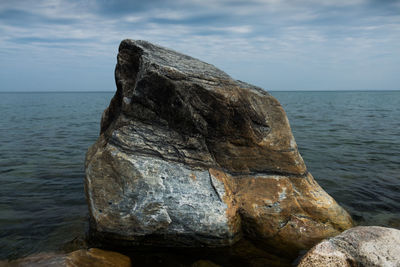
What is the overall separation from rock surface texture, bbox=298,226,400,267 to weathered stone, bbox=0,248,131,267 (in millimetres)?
2574

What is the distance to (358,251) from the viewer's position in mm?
3732

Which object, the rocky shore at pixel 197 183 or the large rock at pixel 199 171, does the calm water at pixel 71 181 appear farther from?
the large rock at pixel 199 171

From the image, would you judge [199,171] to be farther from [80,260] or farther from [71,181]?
[71,181]

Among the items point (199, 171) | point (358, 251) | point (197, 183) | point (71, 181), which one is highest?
→ point (199, 171)

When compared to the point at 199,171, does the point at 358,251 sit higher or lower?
lower

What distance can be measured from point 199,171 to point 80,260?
7.29ft

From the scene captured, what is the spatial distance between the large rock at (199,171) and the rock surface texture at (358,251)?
109 centimetres

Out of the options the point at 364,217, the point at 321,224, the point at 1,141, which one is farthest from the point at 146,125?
the point at 1,141

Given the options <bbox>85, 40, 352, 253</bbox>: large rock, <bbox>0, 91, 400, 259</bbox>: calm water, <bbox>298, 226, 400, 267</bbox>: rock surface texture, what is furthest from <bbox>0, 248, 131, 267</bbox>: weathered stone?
<bbox>298, 226, 400, 267</bbox>: rock surface texture

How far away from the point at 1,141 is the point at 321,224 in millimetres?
14317

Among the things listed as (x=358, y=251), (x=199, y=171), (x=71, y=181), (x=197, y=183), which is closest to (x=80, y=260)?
(x=197, y=183)

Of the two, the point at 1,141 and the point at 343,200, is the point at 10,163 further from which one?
the point at 343,200

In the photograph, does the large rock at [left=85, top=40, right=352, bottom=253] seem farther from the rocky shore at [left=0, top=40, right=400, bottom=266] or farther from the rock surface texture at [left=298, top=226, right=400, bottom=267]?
the rock surface texture at [left=298, top=226, right=400, bottom=267]

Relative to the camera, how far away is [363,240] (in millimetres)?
3875
